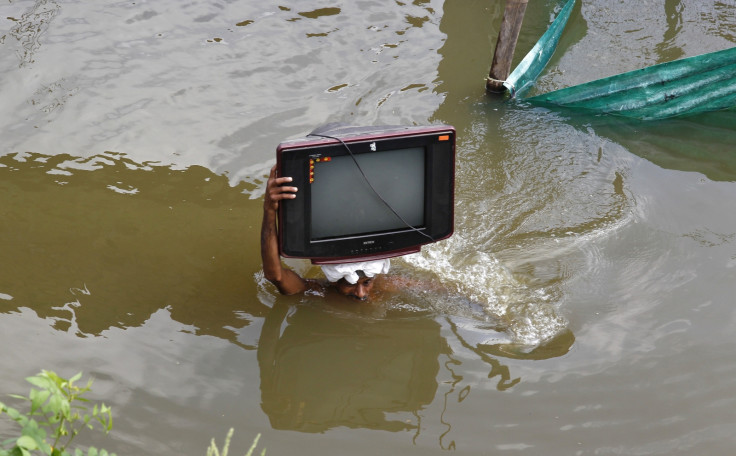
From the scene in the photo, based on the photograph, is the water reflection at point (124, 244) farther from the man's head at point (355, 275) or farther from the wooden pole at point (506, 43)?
the wooden pole at point (506, 43)

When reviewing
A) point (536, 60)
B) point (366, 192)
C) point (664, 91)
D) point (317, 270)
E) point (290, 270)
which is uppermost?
point (366, 192)

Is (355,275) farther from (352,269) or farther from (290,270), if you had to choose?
(290,270)

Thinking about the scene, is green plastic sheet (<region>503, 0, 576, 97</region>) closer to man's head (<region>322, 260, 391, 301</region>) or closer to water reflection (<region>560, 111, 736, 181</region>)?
water reflection (<region>560, 111, 736, 181</region>)

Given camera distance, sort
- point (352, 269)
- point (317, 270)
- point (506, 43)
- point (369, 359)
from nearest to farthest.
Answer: point (352, 269)
point (369, 359)
point (317, 270)
point (506, 43)

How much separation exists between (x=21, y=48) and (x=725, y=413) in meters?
5.51

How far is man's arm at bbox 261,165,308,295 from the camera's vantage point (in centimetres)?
319

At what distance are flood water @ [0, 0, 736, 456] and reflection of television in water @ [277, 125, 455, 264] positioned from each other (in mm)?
660

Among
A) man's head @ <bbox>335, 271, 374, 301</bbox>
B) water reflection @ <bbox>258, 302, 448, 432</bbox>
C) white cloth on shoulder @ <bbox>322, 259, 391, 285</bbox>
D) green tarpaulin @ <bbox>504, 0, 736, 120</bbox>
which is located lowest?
water reflection @ <bbox>258, 302, 448, 432</bbox>

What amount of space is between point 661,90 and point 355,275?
3.34 meters

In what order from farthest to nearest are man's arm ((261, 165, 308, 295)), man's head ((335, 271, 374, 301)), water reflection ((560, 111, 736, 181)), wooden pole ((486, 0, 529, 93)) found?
wooden pole ((486, 0, 529, 93))
water reflection ((560, 111, 736, 181))
man's head ((335, 271, 374, 301))
man's arm ((261, 165, 308, 295))

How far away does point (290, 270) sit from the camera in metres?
3.82

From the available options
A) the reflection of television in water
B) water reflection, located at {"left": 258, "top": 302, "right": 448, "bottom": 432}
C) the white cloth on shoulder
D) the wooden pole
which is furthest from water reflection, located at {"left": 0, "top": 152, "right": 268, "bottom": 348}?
the wooden pole

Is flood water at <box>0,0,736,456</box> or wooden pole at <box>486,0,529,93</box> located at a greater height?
wooden pole at <box>486,0,529,93</box>

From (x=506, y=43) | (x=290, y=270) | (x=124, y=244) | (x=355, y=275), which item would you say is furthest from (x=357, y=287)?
(x=506, y=43)
